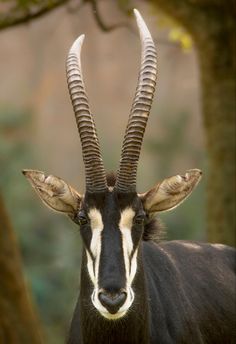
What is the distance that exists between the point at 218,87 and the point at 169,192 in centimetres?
762

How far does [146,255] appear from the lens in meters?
9.23

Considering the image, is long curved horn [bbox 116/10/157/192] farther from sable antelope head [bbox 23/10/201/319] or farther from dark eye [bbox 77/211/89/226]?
dark eye [bbox 77/211/89/226]

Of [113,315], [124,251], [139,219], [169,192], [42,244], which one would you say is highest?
[169,192]

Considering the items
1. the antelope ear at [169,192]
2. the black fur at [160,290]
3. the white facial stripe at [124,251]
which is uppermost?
the antelope ear at [169,192]

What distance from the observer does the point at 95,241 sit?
7.76m

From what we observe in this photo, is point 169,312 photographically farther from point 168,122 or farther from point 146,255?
point 168,122

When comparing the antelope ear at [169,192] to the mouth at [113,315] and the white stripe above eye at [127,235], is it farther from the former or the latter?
the mouth at [113,315]

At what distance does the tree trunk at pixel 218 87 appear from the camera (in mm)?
15492

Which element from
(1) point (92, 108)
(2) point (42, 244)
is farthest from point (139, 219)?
(1) point (92, 108)

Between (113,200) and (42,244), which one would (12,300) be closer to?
(113,200)

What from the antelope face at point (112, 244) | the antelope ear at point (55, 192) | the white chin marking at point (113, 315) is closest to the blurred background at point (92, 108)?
the antelope ear at point (55, 192)

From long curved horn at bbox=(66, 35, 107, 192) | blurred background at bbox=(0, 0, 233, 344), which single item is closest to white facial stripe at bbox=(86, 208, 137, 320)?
long curved horn at bbox=(66, 35, 107, 192)

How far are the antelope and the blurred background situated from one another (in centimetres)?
1868

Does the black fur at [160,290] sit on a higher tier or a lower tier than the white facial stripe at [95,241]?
lower
